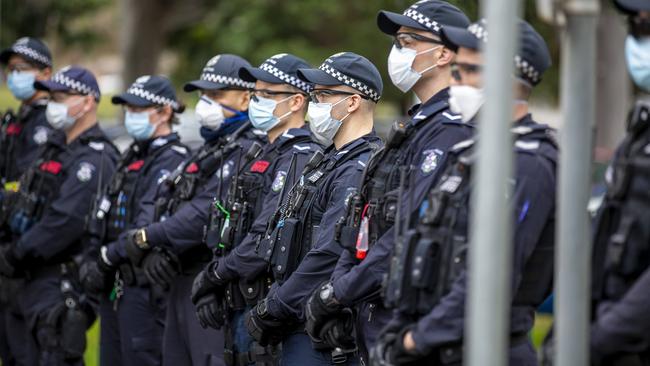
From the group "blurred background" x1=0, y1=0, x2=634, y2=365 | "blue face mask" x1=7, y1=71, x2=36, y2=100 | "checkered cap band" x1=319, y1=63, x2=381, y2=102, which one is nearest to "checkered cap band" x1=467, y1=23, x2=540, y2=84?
"checkered cap band" x1=319, y1=63, x2=381, y2=102

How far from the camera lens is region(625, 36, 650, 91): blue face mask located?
455cm

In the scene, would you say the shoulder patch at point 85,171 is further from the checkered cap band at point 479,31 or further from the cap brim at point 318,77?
the checkered cap band at point 479,31

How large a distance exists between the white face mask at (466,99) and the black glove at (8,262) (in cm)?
535

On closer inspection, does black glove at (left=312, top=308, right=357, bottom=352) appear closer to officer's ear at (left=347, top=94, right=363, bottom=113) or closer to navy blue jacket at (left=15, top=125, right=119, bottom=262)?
officer's ear at (left=347, top=94, right=363, bottom=113)

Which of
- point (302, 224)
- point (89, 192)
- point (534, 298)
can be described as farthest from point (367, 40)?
point (534, 298)

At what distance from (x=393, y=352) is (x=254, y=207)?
2758mm

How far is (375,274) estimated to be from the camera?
18.6 feet

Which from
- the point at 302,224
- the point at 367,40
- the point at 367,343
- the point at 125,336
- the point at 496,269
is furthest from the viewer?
the point at 367,40

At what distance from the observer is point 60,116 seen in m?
9.54

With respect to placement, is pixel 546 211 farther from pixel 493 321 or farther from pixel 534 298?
pixel 493 321

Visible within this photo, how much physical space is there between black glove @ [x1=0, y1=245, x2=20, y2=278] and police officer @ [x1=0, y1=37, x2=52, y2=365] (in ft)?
0.49

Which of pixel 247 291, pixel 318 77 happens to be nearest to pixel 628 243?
pixel 318 77

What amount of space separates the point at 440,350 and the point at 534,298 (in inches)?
18.4

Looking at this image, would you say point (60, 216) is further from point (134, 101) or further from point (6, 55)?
point (6, 55)
